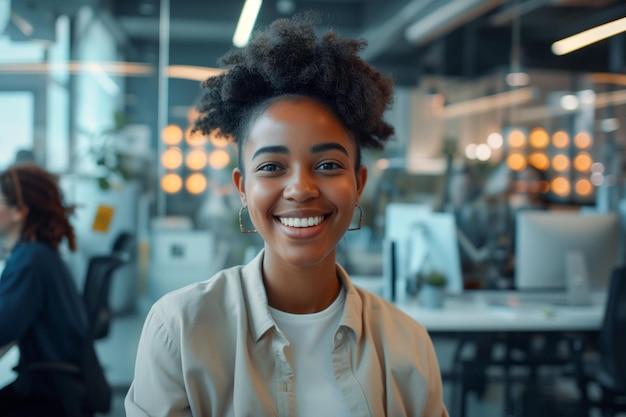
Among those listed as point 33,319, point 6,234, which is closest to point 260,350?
point 33,319

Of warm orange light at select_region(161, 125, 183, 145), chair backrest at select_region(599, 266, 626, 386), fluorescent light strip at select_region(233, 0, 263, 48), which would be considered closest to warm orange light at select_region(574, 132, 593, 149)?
fluorescent light strip at select_region(233, 0, 263, 48)

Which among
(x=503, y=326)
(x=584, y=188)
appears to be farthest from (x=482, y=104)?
(x=503, y=326)

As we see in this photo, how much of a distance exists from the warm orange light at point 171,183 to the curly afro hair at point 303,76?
461 cm

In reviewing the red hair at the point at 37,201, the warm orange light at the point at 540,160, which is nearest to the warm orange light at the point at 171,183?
the red hair at the point at 37,201

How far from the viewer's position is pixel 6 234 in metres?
2.66

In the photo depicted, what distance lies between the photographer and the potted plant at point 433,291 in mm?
3168

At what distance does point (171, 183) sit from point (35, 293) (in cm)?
339

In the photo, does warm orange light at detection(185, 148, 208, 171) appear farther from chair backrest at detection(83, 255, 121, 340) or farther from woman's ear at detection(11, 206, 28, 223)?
woman's ear at detection(11, 206, 28, 223)

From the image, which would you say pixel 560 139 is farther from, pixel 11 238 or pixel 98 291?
pixel 11 238

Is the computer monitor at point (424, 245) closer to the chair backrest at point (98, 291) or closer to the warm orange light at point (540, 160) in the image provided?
the chair backrest at point (98, 291)

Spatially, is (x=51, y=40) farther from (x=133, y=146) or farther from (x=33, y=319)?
(x=33, y=319)

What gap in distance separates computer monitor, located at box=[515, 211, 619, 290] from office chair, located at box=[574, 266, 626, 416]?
1.08 ft

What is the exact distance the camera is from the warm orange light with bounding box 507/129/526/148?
8328 mm

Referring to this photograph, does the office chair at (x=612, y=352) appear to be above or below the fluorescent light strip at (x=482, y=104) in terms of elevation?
below
